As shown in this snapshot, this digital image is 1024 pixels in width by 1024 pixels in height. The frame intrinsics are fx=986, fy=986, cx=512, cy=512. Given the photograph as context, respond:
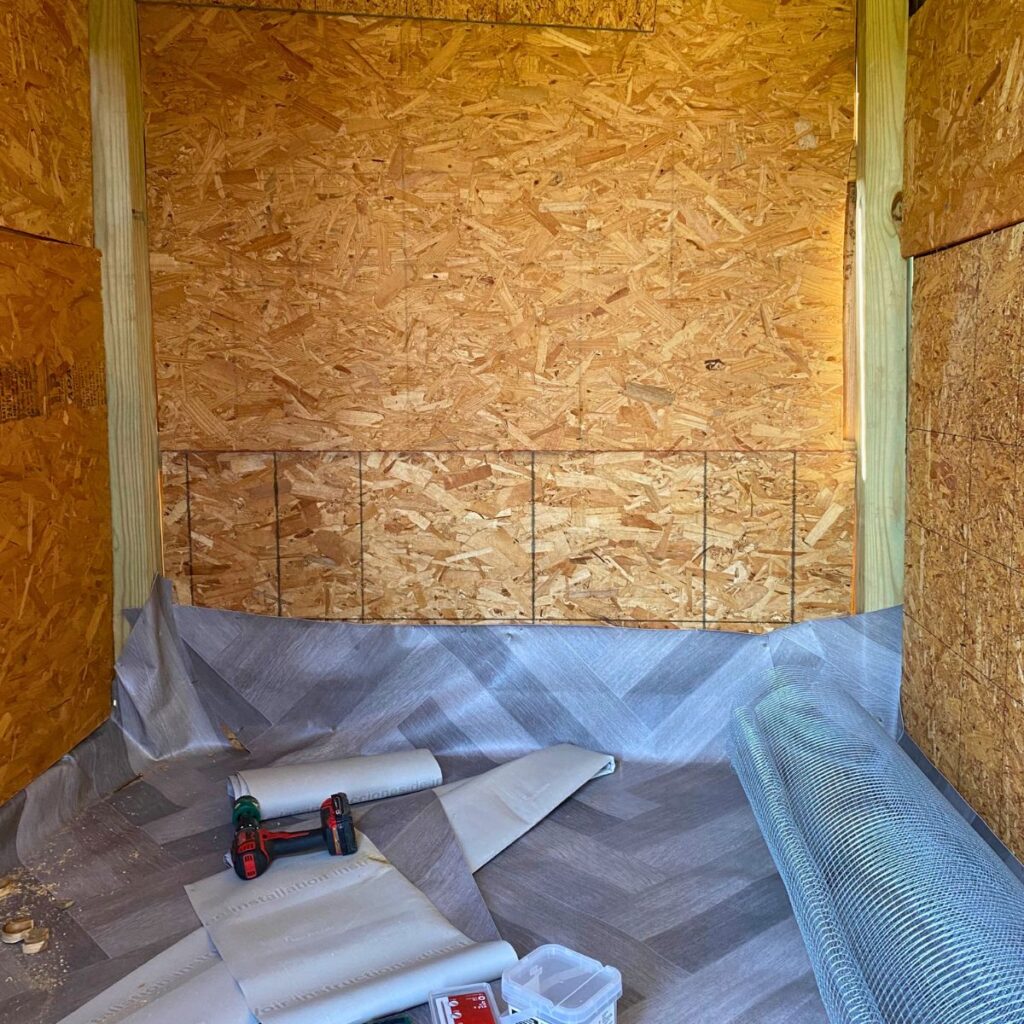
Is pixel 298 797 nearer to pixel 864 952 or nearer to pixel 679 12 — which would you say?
pixel 864 952

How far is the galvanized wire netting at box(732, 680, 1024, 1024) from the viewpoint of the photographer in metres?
1.48

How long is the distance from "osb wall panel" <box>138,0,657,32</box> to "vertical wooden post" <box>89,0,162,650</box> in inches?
10.5

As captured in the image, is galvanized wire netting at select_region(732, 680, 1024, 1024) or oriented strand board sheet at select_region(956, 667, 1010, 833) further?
oriented strand board sheet at select_region(956, 667, 1010, 833)

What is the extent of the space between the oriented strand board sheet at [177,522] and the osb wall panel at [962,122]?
2378 millimetres

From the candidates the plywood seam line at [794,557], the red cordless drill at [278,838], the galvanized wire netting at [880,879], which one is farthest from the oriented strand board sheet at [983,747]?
the red cordless drill at [278,838]

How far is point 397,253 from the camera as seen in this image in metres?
3.20

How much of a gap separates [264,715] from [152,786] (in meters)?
0.45

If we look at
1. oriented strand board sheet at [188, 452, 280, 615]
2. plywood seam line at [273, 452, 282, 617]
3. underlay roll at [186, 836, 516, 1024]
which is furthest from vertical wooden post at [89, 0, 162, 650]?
underlay roll at [186, 836, 516, 1024]

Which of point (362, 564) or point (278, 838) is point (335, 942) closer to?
point (278, 838)

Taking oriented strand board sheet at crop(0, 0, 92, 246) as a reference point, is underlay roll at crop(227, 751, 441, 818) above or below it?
below

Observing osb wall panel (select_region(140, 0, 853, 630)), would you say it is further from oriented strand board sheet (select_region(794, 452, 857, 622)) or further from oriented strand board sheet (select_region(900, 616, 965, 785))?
oriented strand board sheet (select_region(900, 616, 965, 785))

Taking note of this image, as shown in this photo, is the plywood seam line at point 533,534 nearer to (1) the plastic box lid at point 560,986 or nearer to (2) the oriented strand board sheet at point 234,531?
(2) the oriented strand board sheet at point 234,531

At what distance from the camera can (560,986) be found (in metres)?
1.85

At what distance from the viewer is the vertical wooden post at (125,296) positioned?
3010 mm
